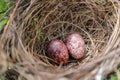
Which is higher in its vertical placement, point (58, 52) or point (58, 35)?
point (58, 35)

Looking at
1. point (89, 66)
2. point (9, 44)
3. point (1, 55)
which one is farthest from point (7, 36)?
point (89, 66)

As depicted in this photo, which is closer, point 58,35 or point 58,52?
point 58,52

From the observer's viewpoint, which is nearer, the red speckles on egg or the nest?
the nest

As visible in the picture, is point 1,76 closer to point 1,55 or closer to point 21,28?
point 1,55

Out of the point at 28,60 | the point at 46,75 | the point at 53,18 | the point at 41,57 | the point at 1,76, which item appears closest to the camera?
the point at 46,75

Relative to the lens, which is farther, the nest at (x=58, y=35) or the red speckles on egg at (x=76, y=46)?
the red speckles on egg at (x=76, y=46)
